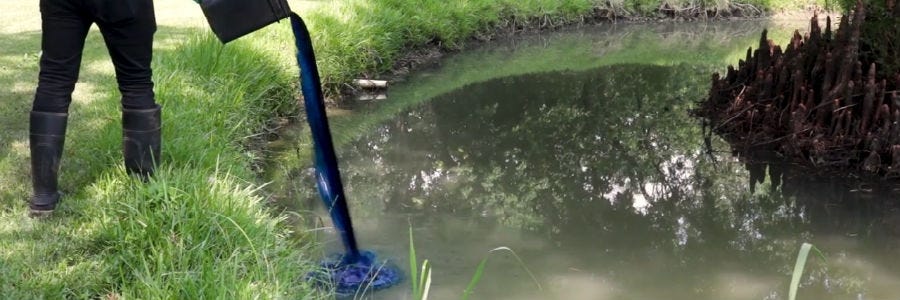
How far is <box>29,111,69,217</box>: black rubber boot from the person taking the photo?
3.33 metres

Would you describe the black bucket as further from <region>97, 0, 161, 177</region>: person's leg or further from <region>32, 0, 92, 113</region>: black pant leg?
<region>32, 0, 92, 113</region>: black pant leg

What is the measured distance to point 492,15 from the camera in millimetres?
11039

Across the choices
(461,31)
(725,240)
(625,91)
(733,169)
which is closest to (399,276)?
(725,240)

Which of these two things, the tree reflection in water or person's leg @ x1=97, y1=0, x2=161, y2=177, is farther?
the tree reflection in water

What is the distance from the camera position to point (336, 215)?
4734mm

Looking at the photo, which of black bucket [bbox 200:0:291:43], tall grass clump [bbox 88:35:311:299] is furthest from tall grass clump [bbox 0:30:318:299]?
black bucket [bbox 200:0:291:43]

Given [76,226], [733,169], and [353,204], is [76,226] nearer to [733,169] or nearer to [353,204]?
[353,204]

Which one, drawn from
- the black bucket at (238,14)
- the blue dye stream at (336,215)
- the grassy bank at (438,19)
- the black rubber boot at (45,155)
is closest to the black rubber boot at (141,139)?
the black rubber boot at (45,155)

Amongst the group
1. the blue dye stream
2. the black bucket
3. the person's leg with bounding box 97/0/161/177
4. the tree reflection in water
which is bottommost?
the tree reflection in water

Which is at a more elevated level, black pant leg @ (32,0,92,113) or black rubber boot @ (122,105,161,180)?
black pant leg @ (32,0,92,113)

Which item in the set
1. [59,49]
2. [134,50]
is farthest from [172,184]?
[59,49]

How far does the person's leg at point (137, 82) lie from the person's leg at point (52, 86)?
0.11 metres

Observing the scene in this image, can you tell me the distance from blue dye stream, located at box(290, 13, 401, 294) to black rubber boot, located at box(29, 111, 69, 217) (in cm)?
108

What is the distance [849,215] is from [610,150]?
68.7 inches
